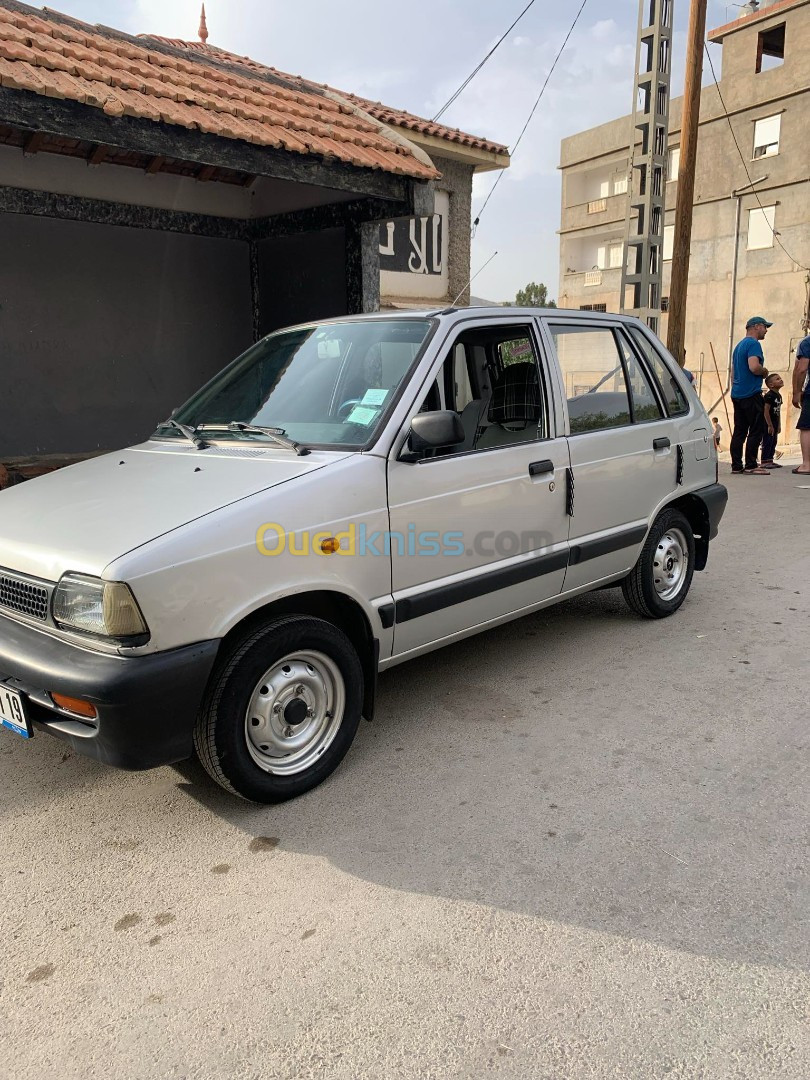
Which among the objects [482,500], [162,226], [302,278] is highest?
[162,226]

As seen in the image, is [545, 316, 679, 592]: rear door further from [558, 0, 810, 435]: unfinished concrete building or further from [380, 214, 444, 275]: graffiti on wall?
[558, 0, 810, 435]: unfinished concrete building

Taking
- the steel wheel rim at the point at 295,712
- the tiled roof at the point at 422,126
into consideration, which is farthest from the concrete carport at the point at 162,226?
the steel wheel rim at the point at 295,712

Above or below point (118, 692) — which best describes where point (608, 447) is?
above

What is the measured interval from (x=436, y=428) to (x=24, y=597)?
1.61 metres

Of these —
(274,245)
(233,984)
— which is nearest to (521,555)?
(233,984)

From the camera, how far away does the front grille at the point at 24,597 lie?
272 centimetres

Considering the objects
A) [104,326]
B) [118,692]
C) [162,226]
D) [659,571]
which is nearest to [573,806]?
[118,692]

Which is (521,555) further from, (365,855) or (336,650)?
(365,855)

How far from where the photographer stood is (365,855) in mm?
2725

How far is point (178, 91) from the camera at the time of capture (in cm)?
582

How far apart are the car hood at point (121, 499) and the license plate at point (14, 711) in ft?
1.36

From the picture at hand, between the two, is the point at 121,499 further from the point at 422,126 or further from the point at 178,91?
the point at 422,126

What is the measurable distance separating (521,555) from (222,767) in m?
1.74

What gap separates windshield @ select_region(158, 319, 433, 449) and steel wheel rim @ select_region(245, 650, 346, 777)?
0.91 meters
